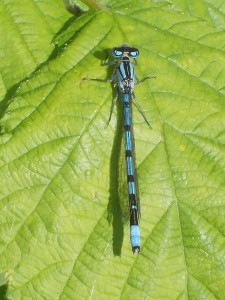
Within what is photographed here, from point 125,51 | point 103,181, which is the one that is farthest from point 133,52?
point 103,181

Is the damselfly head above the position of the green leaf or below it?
above

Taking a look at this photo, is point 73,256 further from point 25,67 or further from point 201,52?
point 201,52

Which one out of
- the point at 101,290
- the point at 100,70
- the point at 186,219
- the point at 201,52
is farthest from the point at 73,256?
the point at 201,52

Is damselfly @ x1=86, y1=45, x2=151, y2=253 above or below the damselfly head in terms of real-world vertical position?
below

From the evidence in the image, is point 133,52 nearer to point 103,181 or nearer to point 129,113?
point 129,113

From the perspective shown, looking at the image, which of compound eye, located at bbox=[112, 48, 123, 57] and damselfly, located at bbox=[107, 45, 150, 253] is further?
compound eye, located at bbox=[112, 48, 123, 57]

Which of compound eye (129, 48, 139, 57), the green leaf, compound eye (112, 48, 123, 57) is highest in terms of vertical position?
compound eye (129, 48, 139, 57)
